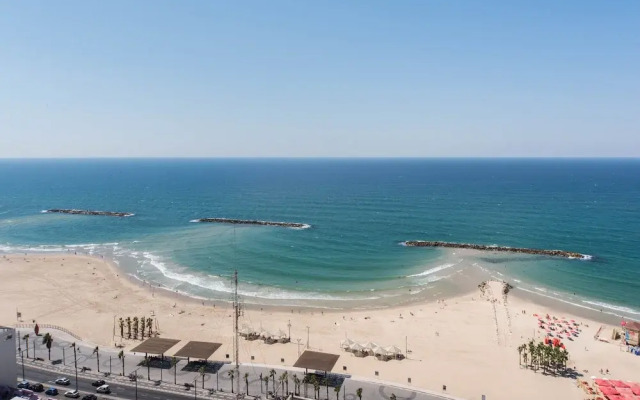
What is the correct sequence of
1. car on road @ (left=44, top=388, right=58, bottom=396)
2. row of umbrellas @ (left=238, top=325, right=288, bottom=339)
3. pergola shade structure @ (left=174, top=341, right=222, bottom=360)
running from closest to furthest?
car on road @ (left=44, top=388, right=58, bottom=396)
pergola shade structure @ (left=174, top=341, right=222, bottom=360)
row of umbrellas @ (left=238, top=325, right=288, bottom=339)

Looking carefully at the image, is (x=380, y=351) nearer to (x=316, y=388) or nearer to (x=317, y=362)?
(x=317, y=362)

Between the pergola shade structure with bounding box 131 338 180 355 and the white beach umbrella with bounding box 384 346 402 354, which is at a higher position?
the pergola shade structure with bounding box 131 338 180 355

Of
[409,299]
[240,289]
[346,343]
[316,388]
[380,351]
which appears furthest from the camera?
[240,289]

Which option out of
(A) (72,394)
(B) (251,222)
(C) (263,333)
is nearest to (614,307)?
(C) (263,333)

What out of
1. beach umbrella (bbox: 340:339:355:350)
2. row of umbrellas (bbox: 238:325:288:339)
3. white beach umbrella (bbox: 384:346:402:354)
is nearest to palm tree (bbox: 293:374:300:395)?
beach umbrella (bbox: 340:339:355:350)

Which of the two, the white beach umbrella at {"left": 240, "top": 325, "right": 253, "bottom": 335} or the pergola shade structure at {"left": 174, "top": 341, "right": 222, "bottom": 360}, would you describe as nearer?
the pergola shade structure at {"left": 174, "top": 341, "right": 222, "bottom": 360}

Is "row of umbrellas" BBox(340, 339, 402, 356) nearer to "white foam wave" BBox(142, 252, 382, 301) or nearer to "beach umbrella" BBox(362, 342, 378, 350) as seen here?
"beach umbrella" BBox(362, 342, 378, 350)
